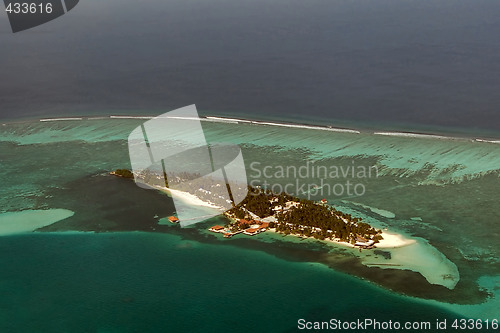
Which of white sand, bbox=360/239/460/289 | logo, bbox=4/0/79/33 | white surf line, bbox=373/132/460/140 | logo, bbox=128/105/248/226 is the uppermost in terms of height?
logo, bbox=4/0/79/33

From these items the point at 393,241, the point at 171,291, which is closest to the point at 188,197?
the point at 171,291

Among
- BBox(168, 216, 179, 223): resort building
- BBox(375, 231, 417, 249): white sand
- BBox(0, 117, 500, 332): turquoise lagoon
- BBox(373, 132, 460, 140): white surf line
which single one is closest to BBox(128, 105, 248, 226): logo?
BBox(168, 216, 179, 223): resort building

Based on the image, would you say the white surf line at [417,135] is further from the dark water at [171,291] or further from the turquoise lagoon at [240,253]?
the dark water at [171,291]

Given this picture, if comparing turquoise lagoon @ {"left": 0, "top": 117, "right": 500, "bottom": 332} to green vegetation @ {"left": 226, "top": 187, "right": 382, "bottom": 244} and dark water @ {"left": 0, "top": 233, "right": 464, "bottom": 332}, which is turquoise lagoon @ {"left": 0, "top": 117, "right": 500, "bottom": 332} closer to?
dark water @ {"left": 0, "top": 233, "right": 464, "bottom": 332}

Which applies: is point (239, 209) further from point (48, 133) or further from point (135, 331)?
→ point (48, 133)

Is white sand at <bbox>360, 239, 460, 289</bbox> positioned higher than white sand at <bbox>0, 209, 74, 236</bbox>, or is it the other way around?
white sand at <bbox>0, 209, 74, 236</bbox>

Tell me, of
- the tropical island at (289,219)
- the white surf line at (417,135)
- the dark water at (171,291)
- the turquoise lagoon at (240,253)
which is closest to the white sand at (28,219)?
the turquoise lagoon at (240,253)

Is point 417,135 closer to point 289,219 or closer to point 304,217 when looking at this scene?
point 304,217

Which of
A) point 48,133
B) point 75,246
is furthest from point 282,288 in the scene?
point 48,133
